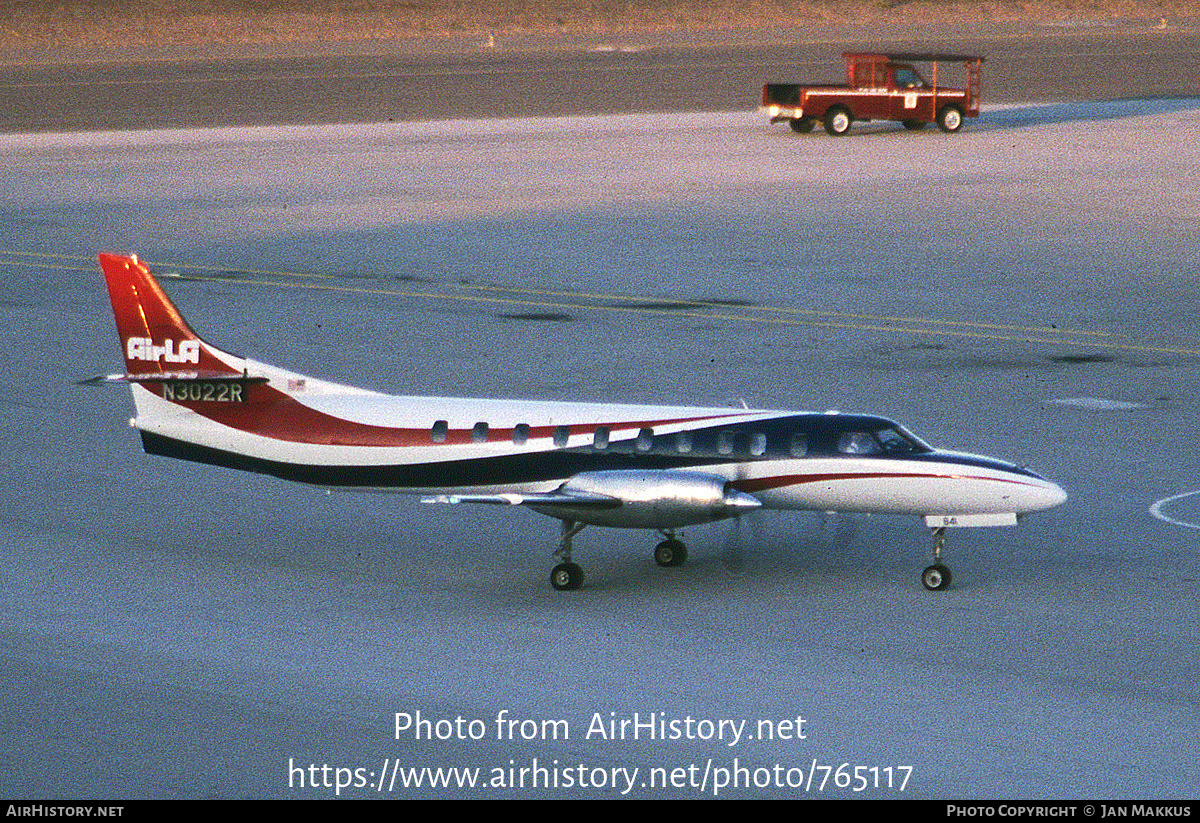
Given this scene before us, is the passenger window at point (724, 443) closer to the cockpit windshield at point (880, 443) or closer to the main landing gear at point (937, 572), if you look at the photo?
the cockpit windshield at point (880, 443)

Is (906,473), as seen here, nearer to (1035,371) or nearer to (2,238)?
(1035,371)

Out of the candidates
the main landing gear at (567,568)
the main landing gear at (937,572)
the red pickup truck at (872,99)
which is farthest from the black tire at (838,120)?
the main landing gear at (567,568)

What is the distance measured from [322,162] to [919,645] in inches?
2308

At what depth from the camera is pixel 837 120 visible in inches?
3423

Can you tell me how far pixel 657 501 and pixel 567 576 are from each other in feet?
6.67

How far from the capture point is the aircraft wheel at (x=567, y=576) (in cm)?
2808

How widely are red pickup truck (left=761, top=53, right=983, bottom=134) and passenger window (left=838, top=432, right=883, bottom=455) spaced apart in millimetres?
59940

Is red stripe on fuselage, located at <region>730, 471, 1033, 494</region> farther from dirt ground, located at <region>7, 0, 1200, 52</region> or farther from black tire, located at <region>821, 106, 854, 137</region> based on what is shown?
A: dirt ground, located at <region>7, 0, 1200, 52</region>

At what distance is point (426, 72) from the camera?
372 feet

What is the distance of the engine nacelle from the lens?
27.1 meters

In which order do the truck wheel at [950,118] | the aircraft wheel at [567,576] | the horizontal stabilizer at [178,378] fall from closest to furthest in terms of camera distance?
1. the aircraft wheel at [567,576]
2. the horizontal stabilizer at [178,378]
3. the truck wheel at [950,118]

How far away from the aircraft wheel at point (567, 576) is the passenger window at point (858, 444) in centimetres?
454

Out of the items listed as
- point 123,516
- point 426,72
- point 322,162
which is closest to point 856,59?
point 322,162


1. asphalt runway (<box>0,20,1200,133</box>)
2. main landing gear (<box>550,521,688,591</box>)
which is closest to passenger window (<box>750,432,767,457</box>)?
main landing gear (<box>550,521,688,591</box>)
